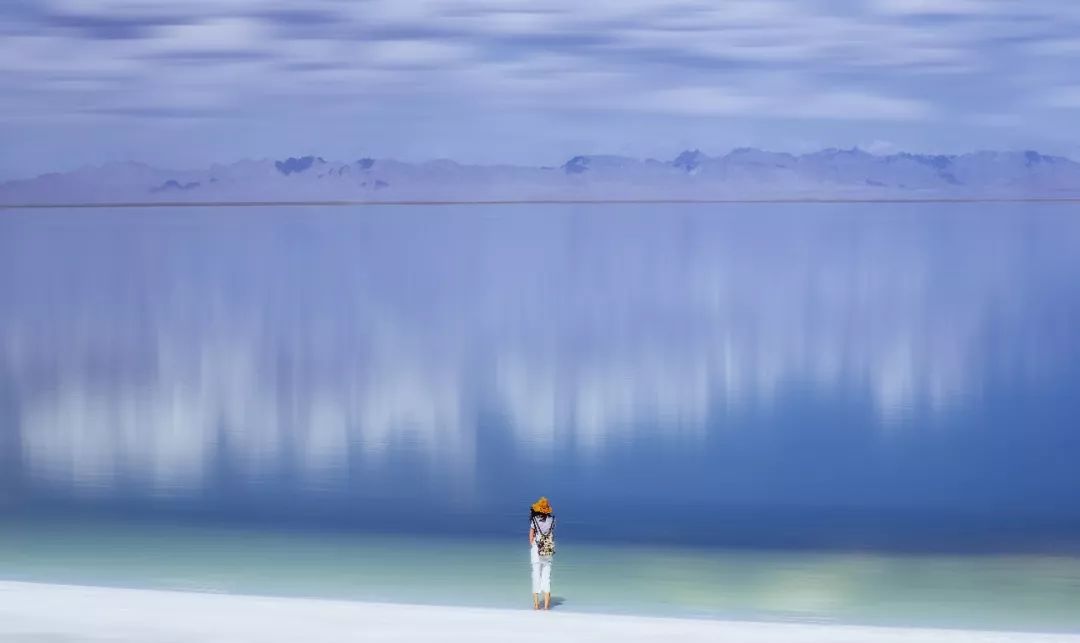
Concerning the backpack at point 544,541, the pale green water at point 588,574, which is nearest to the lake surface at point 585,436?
the pale green water at point 588,574

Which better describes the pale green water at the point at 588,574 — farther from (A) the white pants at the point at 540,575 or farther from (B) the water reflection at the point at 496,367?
(B) the water reflection at the point at 496,367

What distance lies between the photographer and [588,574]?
12102 millimetres

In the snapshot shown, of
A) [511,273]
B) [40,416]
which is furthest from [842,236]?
[40,416]

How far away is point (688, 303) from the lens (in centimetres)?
4012

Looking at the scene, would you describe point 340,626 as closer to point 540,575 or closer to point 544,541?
point 544,541

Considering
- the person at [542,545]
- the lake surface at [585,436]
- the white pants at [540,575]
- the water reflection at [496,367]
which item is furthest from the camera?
the water reflection at [496,367]

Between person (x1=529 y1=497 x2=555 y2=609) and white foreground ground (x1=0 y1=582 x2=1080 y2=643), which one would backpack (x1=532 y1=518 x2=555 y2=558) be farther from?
white foreground ground (x1=0 y1=582 x2=1080 y2=643)

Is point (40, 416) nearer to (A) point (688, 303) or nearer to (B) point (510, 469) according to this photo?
(B) point (510, 469)

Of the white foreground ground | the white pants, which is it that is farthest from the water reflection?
the white foreground ground

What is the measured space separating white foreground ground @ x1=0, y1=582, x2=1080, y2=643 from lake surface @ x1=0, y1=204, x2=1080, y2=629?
3.36m

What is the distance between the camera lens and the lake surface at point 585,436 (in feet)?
41.4

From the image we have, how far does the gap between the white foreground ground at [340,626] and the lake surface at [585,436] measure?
3.36 metres

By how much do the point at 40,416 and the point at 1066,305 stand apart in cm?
2405

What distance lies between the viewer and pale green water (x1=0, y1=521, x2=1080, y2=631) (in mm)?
11094
